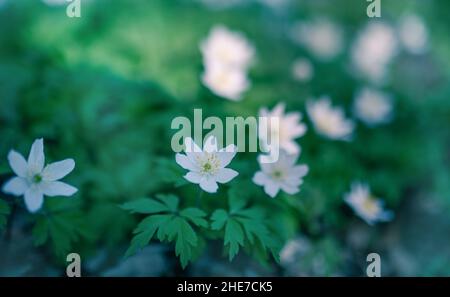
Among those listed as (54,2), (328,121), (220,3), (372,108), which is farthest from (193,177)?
(220,3)

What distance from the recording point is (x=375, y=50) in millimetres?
4020

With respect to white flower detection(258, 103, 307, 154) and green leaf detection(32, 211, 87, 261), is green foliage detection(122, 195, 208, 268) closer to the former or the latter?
green leaf detection(32, 211, 87, 261)

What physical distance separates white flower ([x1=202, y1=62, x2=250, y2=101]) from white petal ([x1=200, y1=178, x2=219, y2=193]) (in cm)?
93

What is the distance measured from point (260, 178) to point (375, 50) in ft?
7.63

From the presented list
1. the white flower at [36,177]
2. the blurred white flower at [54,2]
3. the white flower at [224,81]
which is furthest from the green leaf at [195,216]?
the blurred white flower at [54,2]

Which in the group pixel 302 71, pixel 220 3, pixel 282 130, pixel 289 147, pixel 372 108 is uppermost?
pixel 220 3

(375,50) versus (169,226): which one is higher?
(375,50)

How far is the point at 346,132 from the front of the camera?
9.58 ft

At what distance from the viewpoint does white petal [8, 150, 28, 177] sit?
1.90 m

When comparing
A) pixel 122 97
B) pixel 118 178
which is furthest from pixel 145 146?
pixel 122 97

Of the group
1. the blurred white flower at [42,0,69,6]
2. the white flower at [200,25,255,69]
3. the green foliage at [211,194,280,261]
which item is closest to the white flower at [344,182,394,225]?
the green foliage at [211,194,280,261]

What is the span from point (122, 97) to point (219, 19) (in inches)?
51.3

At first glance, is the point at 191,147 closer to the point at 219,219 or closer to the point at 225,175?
the point at 225,175
